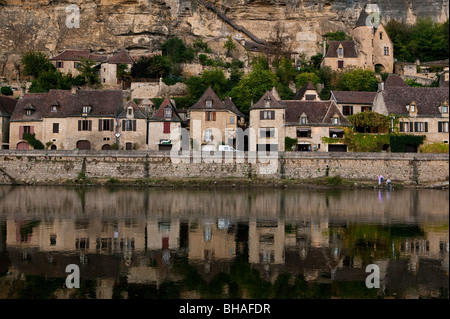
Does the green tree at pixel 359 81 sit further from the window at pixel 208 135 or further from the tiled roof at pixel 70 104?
the tiled roof at pixel 70 104

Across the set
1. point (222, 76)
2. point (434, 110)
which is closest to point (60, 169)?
point (222, 76)

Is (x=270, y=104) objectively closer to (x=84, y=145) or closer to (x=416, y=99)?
(x=416, y=99)

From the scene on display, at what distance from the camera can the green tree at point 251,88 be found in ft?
162

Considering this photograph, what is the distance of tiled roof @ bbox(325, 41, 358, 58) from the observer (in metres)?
57.0

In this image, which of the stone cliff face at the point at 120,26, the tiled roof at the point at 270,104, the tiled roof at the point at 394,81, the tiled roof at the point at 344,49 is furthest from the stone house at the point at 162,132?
the tiled roof at the point at 344,49

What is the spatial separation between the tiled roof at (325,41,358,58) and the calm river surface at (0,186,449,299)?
104ft

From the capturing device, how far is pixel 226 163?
127 ft

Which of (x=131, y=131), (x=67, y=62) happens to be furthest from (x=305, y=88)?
(x=67, y=62)

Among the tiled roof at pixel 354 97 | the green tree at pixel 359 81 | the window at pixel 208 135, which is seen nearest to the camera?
the window at pixel 208 135

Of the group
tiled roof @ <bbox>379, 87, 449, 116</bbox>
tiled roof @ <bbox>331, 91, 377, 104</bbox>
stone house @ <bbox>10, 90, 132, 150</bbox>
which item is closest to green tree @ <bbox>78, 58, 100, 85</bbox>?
stone house @ <bbox>10, 90, 132, 150</bbox>

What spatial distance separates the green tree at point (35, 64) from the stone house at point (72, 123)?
11501 millimetres

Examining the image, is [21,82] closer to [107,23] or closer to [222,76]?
[107,23]

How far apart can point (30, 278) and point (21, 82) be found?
4707 cm

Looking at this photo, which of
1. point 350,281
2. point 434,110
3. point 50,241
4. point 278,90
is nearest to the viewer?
point 350,281
